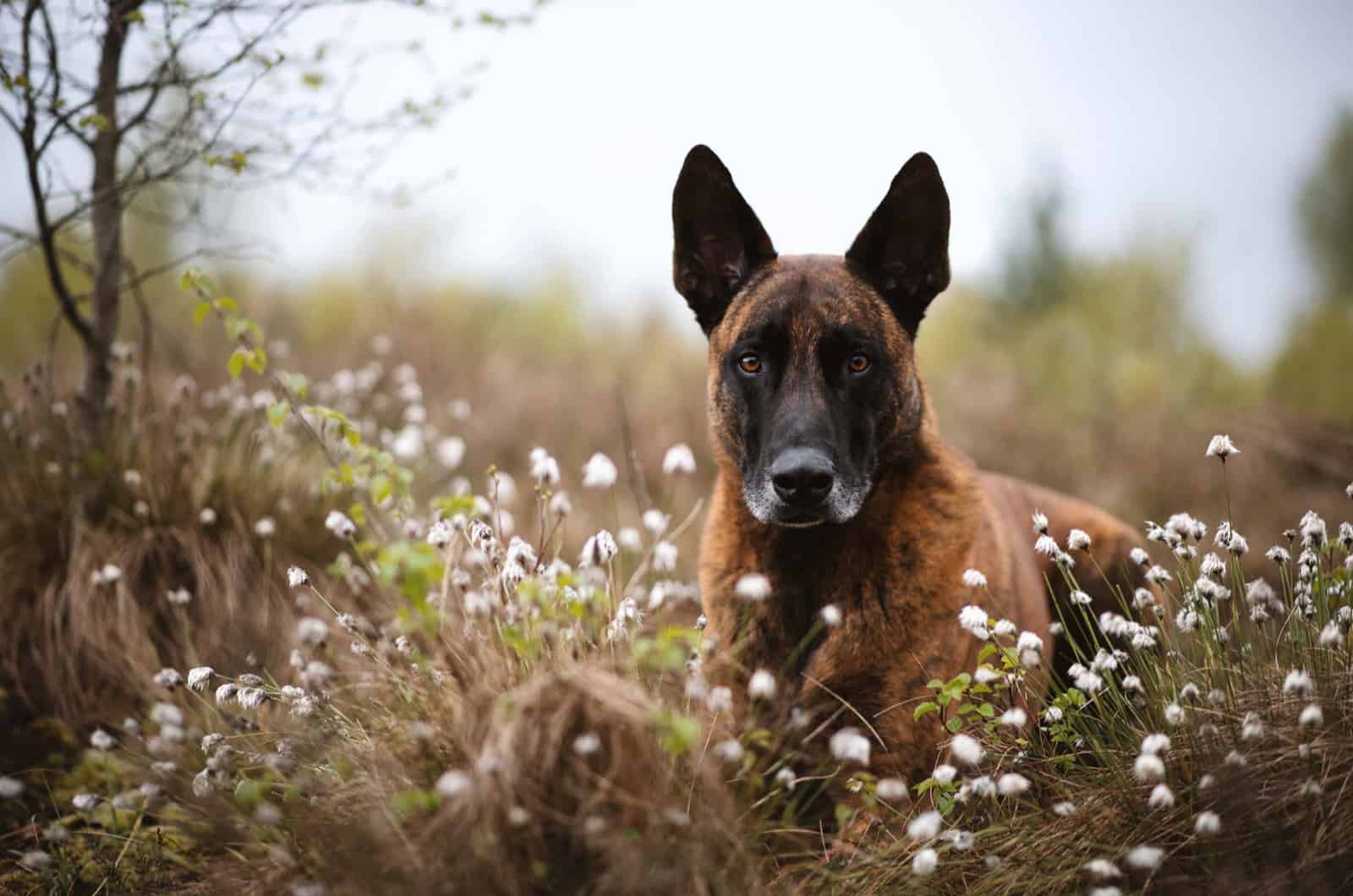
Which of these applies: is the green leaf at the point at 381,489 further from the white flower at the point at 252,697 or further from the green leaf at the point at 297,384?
the green leaf at the point at 297,384

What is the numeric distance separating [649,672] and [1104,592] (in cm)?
266

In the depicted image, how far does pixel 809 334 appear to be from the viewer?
11.5 ft

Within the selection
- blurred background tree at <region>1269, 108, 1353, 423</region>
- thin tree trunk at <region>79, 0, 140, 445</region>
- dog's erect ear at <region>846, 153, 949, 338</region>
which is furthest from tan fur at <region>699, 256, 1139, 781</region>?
blurred background tree at <region>1269, 108, 1353, 423</region>

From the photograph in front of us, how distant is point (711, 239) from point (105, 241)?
3361mm

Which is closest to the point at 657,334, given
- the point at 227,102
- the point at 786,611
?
the point at 227,102

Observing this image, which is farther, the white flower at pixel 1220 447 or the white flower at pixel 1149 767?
the white flower at pixel 1220 447

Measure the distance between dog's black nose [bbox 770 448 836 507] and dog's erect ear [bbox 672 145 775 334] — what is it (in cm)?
100

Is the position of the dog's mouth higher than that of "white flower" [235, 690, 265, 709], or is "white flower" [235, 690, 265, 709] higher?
"white flower" [235, 690, 265, 709]

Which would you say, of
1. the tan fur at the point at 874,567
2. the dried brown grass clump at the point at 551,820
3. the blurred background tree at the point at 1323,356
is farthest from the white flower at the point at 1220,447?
the blurred background tree at the point at 1323,356

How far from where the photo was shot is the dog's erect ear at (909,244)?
363 centimetres

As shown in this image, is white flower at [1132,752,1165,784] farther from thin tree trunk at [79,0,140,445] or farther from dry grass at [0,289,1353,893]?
thin tree trunk at [79,0,140,445]

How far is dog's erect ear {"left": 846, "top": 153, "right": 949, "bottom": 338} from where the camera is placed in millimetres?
3627

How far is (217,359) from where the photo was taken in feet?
32.0

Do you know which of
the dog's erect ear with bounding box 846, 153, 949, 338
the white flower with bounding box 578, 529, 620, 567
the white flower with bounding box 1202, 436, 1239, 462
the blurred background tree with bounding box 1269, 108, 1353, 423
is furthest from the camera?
the blurred background tree with bounding box 1269, 108, 1353, 423
